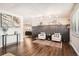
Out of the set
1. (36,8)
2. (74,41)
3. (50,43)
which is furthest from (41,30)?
(74,41)

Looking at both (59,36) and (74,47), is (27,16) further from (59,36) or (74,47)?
(74,47)

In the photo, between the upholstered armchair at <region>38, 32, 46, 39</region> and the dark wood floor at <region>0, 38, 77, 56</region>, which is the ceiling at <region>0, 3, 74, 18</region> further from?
the dark wood floor at <region>0, 38, 77, 56</region>

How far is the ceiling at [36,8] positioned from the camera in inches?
83.0

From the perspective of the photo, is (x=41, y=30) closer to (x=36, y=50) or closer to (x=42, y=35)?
(x=42, y=35)

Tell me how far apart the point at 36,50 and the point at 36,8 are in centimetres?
73

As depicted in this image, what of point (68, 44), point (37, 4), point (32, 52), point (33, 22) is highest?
point (37, 4)

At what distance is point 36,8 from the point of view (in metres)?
2.14

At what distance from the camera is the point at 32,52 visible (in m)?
2.17

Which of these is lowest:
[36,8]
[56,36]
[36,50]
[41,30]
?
[36,50]

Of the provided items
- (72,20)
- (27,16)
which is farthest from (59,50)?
(27,16)

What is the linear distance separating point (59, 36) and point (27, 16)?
0.66m

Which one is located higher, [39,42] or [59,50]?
[39,42]

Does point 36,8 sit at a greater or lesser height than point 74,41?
greater

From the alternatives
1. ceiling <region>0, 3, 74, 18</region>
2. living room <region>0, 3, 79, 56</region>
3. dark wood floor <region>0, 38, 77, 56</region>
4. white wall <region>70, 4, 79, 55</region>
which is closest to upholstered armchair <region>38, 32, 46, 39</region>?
living room <region>0, 3, 79, 56</region>
